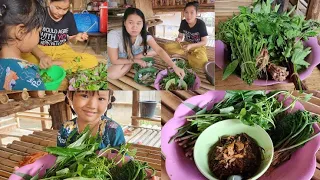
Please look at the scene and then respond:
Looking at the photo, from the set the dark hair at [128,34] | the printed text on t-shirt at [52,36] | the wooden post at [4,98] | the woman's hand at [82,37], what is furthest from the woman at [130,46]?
the wooden post at [4,98]

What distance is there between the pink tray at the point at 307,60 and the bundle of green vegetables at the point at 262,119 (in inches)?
3.1

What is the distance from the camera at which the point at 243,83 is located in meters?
1.40

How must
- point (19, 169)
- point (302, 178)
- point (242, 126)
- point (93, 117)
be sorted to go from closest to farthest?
point (302, 178), point (242, 126), point (19, 169), point (93, 117)

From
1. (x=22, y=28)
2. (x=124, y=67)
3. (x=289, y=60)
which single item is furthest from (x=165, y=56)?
(x=22, y=28)

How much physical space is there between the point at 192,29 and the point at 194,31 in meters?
0.01

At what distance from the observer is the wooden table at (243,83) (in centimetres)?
138

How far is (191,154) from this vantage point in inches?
50.0

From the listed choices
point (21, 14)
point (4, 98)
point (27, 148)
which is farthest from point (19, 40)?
point (27, 148)

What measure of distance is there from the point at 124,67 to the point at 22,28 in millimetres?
476

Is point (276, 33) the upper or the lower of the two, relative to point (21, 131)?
upper

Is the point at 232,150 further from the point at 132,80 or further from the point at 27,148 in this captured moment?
the point at 27,148

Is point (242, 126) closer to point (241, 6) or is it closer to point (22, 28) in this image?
point (241, 6)

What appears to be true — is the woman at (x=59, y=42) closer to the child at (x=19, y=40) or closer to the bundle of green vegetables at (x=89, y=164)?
the child at (x=19, y=40)

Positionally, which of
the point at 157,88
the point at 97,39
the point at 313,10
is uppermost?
the point at 313,10
